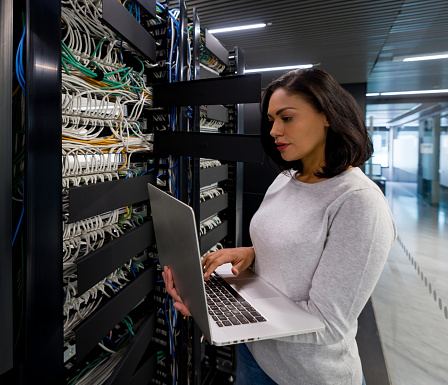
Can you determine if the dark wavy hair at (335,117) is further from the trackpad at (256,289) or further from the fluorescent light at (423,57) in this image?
the fluorescent light at (423,57)

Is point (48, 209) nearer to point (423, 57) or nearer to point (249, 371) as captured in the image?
point (249, 371)

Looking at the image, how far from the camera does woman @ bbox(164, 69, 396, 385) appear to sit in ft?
2.23

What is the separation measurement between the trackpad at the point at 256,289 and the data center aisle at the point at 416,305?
1.89m

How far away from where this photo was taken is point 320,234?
0.75 meters

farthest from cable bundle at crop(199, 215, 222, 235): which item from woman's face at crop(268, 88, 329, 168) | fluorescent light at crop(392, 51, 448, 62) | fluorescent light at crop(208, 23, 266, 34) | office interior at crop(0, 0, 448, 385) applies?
fluorescent light at crop(392, 51, 448, 62)

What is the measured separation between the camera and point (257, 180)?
101 inches

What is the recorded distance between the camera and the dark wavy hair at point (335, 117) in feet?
2.63

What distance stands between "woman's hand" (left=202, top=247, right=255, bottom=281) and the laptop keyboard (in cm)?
6

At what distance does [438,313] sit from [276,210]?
2.93 meters

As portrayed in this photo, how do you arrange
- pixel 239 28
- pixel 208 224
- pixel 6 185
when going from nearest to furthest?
1. pixel 6 185
2. pixel 208 224
3. pixel 239 28

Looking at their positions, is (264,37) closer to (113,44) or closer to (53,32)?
(113,44)

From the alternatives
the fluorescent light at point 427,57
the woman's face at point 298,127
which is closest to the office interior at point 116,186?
the woman's face at point 298,127

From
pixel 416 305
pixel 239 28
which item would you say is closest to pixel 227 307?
pixel 416 305

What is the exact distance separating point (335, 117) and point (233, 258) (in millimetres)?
529
